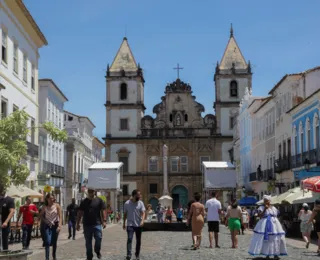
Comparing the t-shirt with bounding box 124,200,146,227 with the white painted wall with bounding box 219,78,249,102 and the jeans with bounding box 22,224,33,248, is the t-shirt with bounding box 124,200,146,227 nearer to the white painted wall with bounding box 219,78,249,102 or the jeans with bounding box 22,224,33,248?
the jeans with bounding box 22,224,33,248

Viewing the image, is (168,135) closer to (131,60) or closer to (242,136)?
Result: (131,60)

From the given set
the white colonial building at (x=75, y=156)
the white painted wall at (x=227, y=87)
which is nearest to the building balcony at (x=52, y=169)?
the white colonial building at (x=75, y=156)

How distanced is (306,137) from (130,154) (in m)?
44.3

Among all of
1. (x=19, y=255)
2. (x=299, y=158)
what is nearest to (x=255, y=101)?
(x=299, y=158)

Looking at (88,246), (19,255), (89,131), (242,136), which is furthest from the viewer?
(89,131)

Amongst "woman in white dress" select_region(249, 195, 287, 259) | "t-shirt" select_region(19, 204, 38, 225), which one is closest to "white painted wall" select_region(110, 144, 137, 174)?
"t-shirt" select_region(19, 204, 38, 225)

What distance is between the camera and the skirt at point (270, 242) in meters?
14.9

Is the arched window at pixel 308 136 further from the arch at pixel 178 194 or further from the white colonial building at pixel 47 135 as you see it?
the arch at pixel 178 194

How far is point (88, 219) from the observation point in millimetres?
14188

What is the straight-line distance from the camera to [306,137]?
3684 cm

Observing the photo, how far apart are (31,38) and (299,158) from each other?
15.7m

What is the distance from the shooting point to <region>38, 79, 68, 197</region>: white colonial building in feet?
141

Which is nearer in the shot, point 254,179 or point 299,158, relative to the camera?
point 299,158

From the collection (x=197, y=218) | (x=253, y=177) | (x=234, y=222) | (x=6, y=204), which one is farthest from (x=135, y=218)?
(x=253, y=177)
